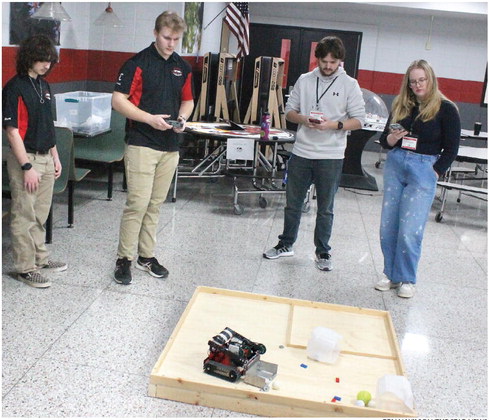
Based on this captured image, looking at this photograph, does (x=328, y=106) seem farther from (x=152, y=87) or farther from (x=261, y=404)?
(x=261, y=404)

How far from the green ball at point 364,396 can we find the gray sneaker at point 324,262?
177cm

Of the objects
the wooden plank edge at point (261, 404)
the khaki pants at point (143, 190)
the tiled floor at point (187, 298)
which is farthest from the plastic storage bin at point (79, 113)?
the wooden plank edge at point (261, 404)

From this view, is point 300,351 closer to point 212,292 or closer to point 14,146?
point 212,292

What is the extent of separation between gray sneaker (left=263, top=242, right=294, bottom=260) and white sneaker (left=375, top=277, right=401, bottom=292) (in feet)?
2.46

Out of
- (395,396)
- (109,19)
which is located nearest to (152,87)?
(395,396)

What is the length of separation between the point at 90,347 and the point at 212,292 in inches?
31.4

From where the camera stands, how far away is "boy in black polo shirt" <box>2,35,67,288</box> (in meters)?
3.23

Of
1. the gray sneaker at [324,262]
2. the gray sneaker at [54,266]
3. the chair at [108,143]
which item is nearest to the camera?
the gray sneaker at [54,266]

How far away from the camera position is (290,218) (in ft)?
14.2

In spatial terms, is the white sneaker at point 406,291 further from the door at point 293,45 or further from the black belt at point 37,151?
the door at point 293,45

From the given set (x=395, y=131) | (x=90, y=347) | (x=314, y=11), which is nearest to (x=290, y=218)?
(x=395, y=131)

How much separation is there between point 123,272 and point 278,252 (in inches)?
48.8

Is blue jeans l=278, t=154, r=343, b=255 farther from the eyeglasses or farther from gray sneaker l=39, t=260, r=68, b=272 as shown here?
gray sneaker l=39, t=260, r=68, b=272

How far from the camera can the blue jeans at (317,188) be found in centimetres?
406
